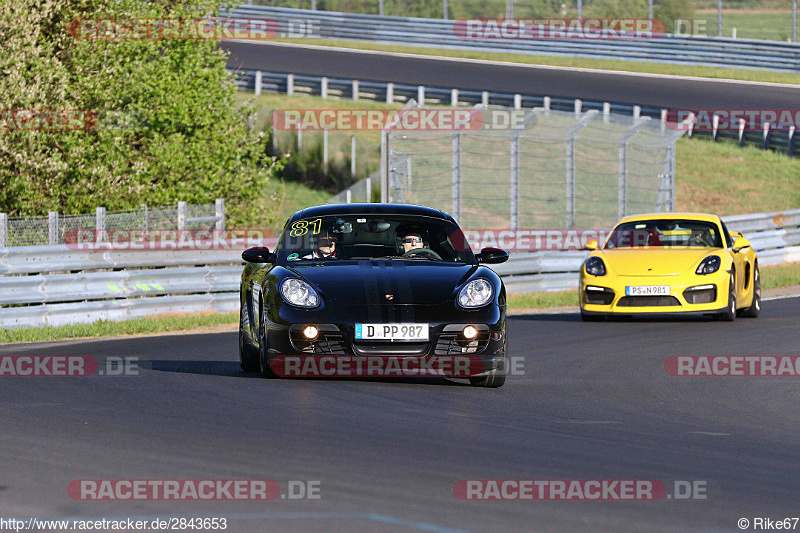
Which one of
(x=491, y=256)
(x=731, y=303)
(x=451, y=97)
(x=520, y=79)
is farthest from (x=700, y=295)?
(x=520, y=79)

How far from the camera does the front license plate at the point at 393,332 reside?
30.3 feet

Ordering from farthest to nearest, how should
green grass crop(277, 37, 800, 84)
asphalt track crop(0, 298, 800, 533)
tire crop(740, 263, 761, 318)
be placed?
green grass crop(277, 37, 800, 84) → tire crop(740, 263, 761, 318) → asphalt track crop(0, 298, 800, 533)

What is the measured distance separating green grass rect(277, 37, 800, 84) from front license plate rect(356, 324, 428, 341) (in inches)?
1265

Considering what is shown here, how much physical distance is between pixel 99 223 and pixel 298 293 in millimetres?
8388

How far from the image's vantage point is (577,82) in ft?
127

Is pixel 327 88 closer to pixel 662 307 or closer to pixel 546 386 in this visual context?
pixel 662 307

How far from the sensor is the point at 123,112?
24.8 metres

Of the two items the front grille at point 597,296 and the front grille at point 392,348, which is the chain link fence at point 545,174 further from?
the front grille at point 392,348

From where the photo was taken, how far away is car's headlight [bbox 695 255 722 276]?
15500mm

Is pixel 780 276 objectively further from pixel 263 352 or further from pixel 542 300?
pixel 263 352
